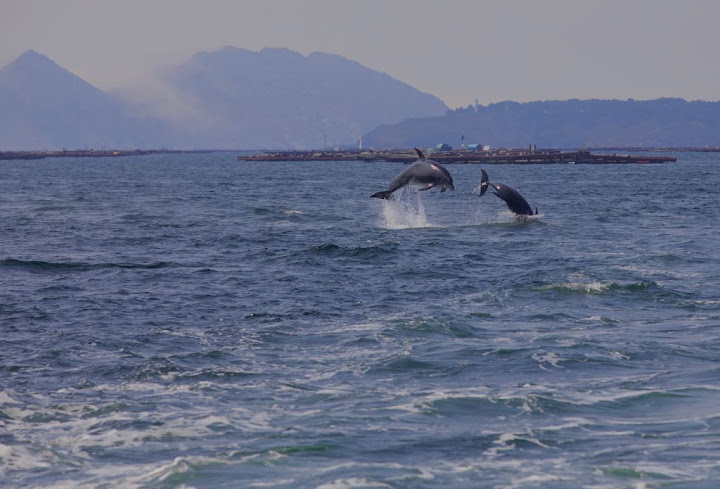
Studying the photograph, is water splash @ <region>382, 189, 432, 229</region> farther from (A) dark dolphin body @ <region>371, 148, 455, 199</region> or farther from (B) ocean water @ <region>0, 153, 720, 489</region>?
(A) dark dolphin body @ <region>371, 148, 455, 199</region>

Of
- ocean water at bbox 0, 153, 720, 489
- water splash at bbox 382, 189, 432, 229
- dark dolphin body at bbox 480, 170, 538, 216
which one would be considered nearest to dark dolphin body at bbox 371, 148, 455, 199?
ocean water at bbox 0, 153, 720, 489

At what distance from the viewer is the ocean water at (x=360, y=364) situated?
52.8 feet

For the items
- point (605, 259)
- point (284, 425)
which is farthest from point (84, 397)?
point (605, 259)

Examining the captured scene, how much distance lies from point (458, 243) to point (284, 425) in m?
29.2

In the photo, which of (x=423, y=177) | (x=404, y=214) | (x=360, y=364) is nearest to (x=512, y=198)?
(x=404, y=214)

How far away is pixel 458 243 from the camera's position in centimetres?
4644

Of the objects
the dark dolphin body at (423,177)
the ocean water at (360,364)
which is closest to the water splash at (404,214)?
the ocean water at (360,364)

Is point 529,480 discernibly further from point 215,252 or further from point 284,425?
point 215,252

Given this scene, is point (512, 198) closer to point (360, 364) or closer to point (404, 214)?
point (404, 214)

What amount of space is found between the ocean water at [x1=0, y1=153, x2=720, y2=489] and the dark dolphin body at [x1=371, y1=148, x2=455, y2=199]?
2769mm

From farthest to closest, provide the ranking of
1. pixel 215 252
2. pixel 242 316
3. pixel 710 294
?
pixel 215 252, pixel 710 294, pixel 242 316

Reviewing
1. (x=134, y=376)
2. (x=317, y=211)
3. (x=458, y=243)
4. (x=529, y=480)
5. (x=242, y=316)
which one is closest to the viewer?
(x=529, y=480)

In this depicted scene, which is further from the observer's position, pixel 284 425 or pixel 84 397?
pixel 84 397

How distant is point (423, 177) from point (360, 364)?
71.7 feet
